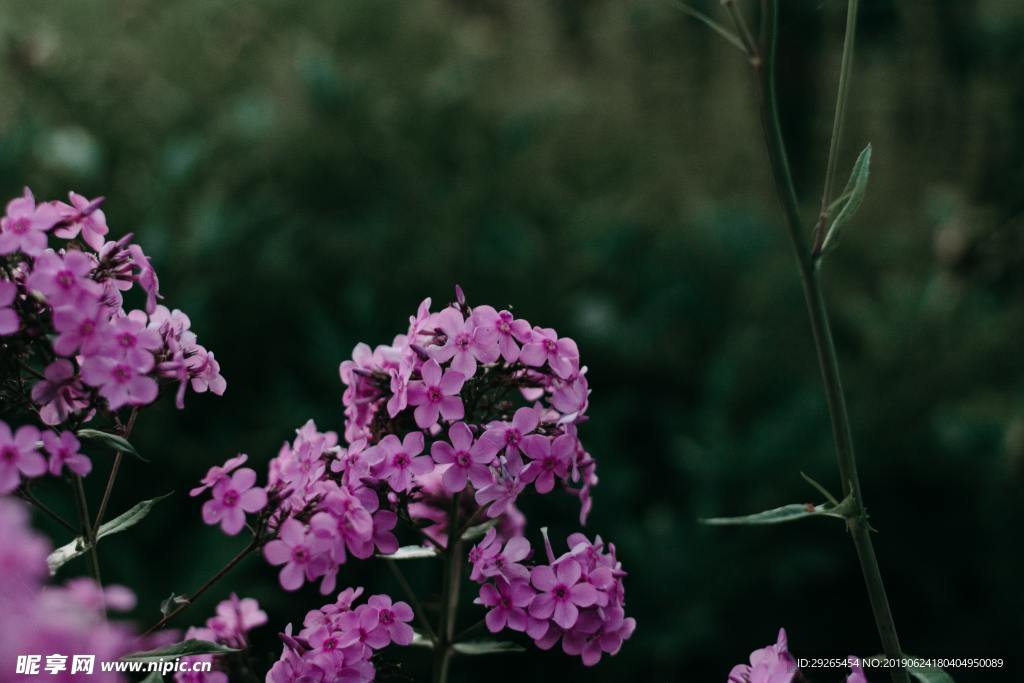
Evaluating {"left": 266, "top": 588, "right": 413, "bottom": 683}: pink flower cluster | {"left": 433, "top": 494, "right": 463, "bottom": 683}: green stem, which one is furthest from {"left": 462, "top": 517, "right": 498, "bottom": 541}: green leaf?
{"left": 266, "top": 588, "right": 413, "bottom": 683}: pink flower cluster

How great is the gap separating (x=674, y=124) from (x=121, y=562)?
3821 mm

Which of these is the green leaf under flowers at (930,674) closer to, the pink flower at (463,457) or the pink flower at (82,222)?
the pink flower at (463,457)

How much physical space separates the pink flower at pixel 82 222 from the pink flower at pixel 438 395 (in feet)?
0.96

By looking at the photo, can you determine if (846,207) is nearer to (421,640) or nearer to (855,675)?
(855,675)

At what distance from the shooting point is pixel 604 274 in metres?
3.44

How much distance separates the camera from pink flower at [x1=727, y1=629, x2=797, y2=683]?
0.79m

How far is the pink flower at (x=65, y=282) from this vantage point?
2.38ft

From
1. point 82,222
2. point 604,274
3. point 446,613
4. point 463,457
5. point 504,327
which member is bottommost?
point 446,613

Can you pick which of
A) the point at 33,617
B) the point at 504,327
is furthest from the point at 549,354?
the point at 33,617

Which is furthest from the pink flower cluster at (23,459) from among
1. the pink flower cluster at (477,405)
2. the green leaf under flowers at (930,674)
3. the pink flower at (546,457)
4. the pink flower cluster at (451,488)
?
the green leaf under flowers at (930,674)

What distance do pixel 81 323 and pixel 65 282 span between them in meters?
0.04

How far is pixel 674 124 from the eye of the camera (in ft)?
17.5

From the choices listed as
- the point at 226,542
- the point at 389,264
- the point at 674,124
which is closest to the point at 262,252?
the point at 389,264

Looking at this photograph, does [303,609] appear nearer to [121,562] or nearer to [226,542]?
[226,542]
